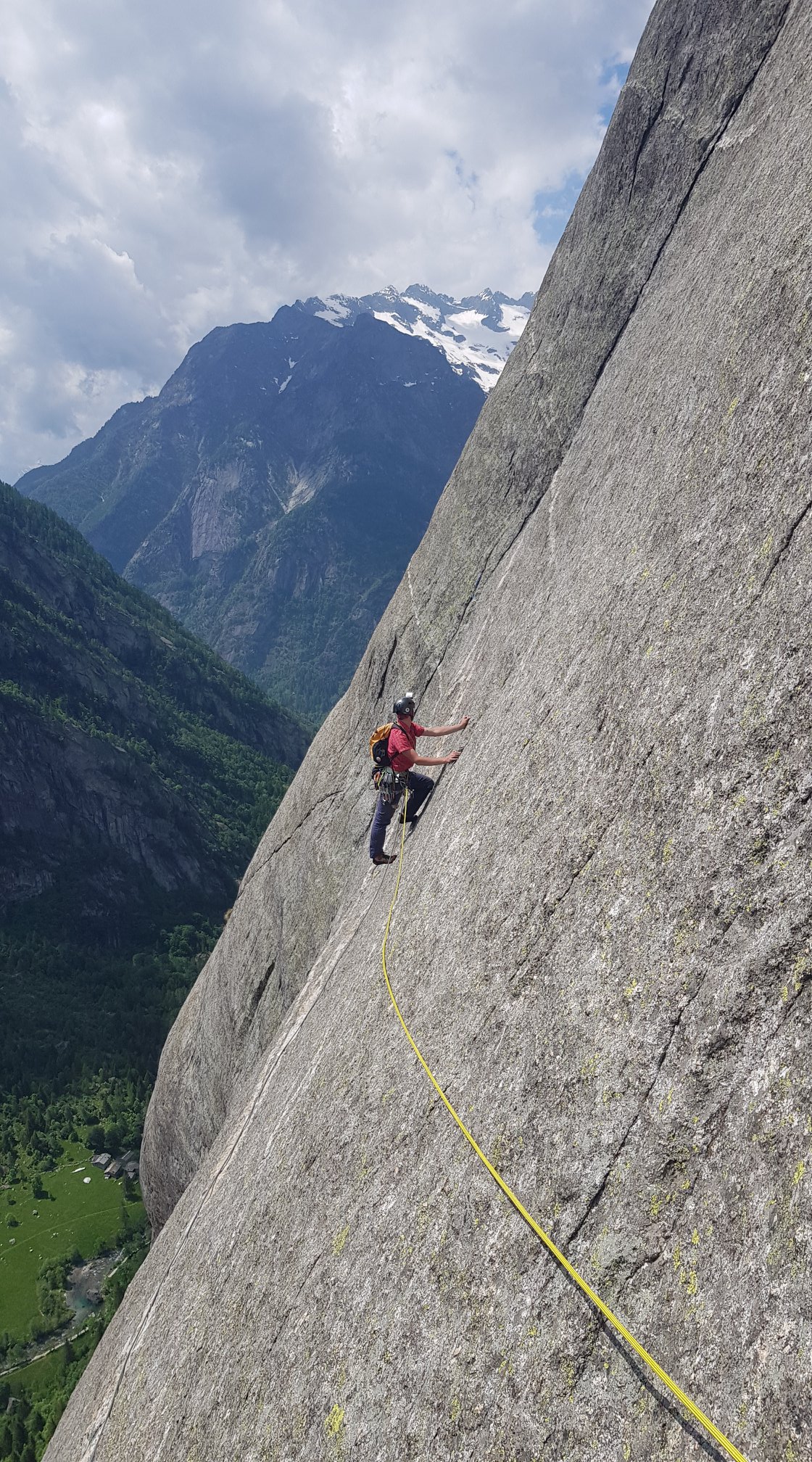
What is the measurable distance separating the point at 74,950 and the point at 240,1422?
14448 centimetres

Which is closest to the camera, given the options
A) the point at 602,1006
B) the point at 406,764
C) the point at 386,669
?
the point at 602,1006

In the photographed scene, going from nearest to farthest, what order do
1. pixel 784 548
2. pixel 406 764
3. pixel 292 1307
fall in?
pixel 784 548 → pixel 292 1307 → pixel 406 764

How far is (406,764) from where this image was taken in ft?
47.3

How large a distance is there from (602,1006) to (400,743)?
7772 millimetres

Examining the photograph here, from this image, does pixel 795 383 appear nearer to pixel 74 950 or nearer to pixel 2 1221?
pixel 2 1221

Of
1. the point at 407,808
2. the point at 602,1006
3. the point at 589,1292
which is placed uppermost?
the point at 407,808

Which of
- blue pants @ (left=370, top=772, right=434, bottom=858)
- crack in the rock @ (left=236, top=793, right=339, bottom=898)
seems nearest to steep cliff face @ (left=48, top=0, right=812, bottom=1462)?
blue pants @ (left=370, top=772, right=434, bottom=858)

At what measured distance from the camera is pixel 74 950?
137 metres

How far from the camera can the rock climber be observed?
14.3 meters

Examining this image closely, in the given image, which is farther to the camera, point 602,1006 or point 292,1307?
point 292,1307

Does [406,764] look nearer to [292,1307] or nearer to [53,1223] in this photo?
[292,1307]

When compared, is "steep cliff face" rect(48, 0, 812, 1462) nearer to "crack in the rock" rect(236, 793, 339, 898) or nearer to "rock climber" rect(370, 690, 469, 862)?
"rock climber" rect(370, 690, 469, 862)

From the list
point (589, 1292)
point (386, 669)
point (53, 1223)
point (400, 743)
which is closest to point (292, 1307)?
point (589, 1292)

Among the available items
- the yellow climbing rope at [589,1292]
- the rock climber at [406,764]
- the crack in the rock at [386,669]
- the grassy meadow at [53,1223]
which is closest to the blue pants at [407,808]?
the rock climber at [406,764]
